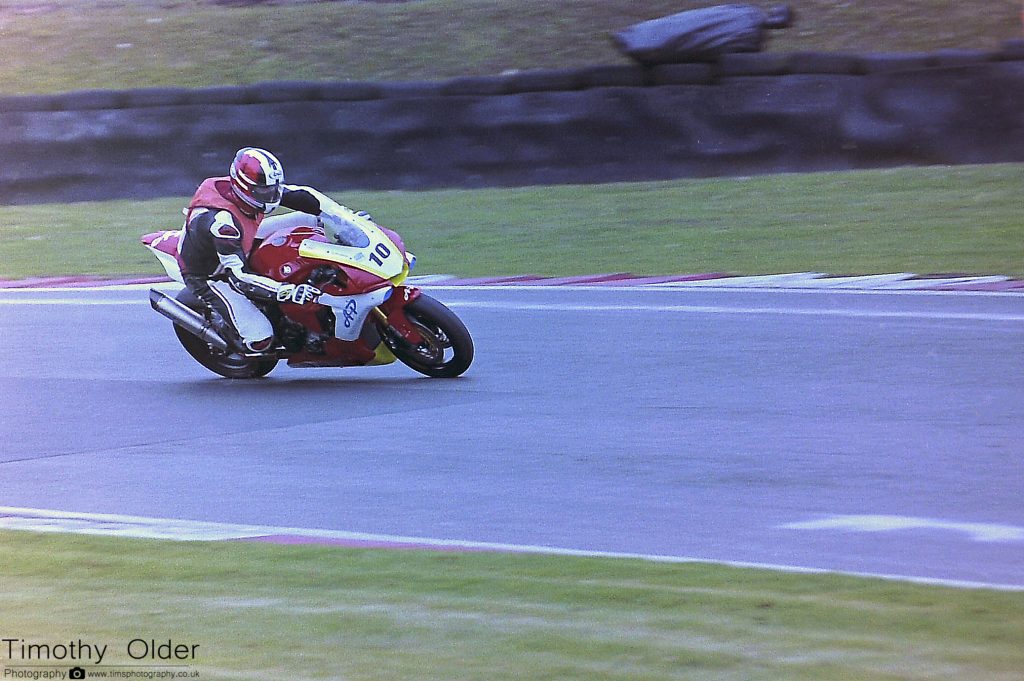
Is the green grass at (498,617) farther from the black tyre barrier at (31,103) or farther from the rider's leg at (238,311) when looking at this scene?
the black tyre barrier at (31,103)

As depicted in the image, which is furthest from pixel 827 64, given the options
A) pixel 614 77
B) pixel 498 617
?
pixel 498 617

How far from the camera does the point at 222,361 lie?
1007cm

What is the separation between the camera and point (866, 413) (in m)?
8.07

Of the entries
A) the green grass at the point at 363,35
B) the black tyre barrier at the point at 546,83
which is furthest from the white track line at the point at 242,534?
the green grass at the point at 363,35

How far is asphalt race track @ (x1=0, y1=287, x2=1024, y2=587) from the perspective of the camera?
6.02 meters

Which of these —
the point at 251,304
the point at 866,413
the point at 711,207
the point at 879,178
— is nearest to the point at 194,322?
the point at 251,304

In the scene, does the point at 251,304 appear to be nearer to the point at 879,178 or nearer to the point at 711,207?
the point at 711,207

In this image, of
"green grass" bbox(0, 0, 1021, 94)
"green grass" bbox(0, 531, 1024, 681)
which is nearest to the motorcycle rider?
"green grass" bbox(0, 531, 1024, 681)

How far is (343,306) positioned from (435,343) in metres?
0.59

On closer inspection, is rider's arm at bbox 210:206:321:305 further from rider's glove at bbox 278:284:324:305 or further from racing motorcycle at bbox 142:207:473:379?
racing motorcycle at bbox 142:207:473:379

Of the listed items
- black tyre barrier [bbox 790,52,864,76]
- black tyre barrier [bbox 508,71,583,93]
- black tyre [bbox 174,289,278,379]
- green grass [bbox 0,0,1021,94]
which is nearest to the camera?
black tyre [bbox 174,289,278,379]

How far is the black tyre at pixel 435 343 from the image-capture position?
9250 mm

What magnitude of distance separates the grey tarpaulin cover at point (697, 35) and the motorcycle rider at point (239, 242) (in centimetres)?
855

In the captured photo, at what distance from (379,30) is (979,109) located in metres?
8.45
